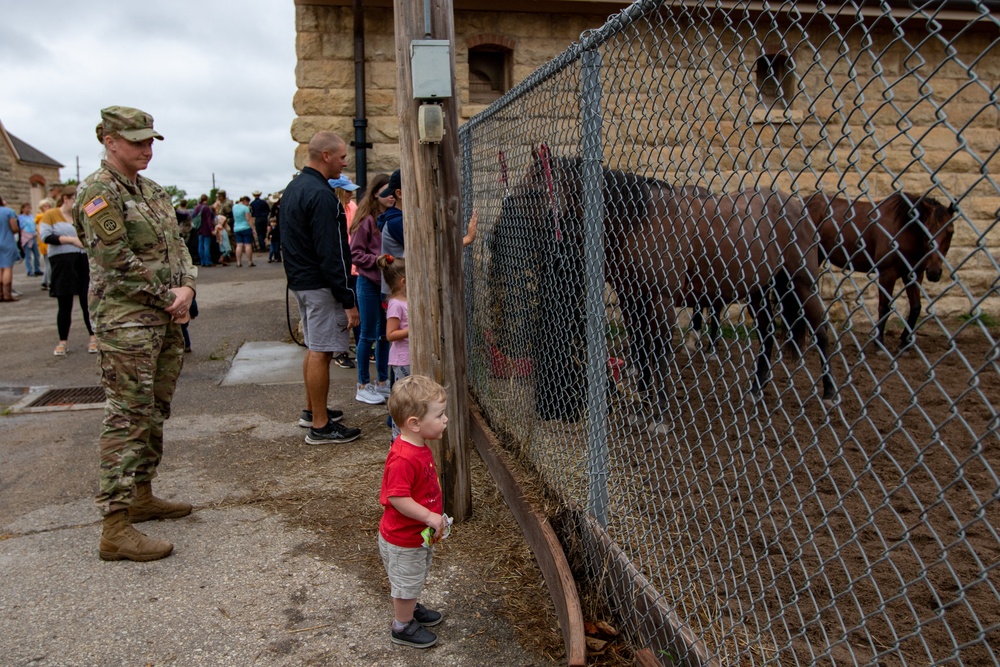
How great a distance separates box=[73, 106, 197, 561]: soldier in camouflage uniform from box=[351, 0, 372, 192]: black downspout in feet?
16.2

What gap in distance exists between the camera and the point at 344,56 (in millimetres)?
8852

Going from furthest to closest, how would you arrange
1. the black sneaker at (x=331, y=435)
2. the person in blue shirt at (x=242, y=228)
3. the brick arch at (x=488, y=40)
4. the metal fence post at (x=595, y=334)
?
the person in blue shirt at (x=242, y=228) < the brick arch at (x=488, y=40) < the black sneaker at (x=331, y=435) < the metal fence post at (x=595, y=334)

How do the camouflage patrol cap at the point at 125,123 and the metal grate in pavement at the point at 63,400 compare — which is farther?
the metal grate in pavement at the point at 63,400

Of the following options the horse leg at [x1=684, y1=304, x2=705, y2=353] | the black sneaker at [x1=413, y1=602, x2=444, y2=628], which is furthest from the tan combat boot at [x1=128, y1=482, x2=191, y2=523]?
the horse leg at [x1=684, y1=304, x2=705, y2=353]

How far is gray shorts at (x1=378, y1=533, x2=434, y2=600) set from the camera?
2893mm

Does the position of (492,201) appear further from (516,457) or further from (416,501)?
(416,501)

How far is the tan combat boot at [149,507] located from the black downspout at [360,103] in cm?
513

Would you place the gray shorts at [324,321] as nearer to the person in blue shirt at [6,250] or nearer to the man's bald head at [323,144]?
the man's bald head at [323,144]

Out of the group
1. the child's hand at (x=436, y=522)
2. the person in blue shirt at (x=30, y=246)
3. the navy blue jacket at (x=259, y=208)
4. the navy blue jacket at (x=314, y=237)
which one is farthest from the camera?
the navy blue jacket at (x=259, y=208)

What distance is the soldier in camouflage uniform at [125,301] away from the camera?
358cm

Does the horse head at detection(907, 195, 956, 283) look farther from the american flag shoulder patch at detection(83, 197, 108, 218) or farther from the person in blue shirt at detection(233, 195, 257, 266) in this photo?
the person in blue shirt at detection(233, 195, 257, 266)

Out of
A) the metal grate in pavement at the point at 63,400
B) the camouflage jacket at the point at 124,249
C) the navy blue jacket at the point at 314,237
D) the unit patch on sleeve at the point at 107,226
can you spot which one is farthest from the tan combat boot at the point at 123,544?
the metal grate in pavement at the point at 63,400

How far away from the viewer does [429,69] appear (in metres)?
3.62

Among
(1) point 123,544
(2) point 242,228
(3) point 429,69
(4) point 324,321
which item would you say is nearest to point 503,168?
(3) point 429,69
